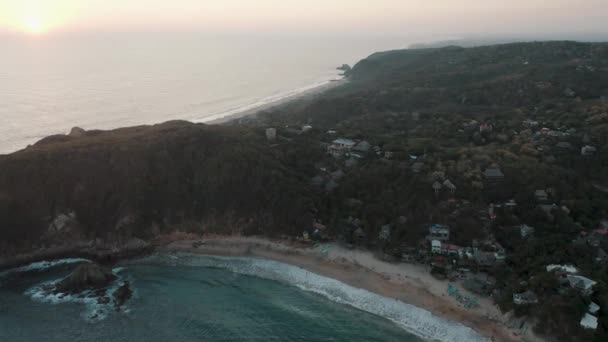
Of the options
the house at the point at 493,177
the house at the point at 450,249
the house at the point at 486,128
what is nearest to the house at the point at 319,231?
the house at the point at 450,249

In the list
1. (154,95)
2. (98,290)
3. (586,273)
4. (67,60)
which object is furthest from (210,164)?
(67,60)

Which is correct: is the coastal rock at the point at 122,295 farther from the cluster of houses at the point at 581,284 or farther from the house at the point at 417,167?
the cluster of houses at the point at 581,284

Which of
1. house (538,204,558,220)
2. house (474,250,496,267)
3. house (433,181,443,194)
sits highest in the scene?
house (433,181,443,194)

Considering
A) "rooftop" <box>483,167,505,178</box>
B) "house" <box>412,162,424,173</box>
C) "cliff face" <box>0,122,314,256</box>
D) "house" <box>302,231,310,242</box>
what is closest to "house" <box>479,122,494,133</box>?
Result: "rooftop" <box>483,167,505,178</box>

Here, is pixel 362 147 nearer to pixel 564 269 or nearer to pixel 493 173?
pixel 493 173

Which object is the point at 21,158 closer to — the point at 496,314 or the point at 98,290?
the point at 98,290

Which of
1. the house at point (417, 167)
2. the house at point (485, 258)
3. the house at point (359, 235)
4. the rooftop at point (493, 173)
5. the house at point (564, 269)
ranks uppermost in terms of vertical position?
the house at point (417, 167)

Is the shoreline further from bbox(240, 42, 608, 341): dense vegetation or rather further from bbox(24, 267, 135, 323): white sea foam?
bbox(24, 267, 135, 323): white sea foam
